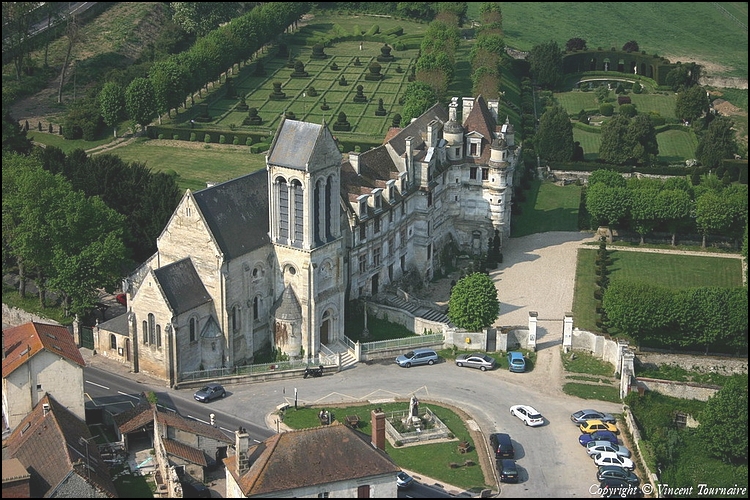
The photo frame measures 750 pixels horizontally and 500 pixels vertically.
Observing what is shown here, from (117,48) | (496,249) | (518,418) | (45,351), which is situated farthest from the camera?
(117,48)

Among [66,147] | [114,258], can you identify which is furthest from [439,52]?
[114,258]

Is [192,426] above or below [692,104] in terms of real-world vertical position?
below

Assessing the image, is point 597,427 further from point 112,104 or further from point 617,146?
point 112,104

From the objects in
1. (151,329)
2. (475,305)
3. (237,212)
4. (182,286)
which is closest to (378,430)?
(182,286)

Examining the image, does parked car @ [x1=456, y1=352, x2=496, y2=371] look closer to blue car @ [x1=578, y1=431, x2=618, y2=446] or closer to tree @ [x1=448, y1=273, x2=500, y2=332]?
tree @ [x1=448, y1=273, x2=500, y2=332]

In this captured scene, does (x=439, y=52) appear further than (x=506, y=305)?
Yes

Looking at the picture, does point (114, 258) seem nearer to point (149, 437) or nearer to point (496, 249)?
point (149, 437)

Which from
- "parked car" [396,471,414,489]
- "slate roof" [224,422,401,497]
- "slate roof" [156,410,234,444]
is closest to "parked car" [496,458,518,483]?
"parked car" [396,471,414,489]
